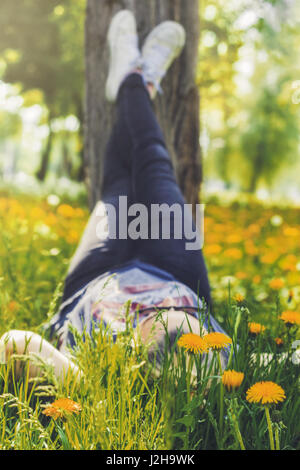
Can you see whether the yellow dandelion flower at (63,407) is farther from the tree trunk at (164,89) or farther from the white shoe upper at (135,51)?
the tree trunk at (164,89)

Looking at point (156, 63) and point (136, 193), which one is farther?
point (156, 63)

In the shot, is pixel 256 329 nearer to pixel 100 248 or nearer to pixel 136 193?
pixel 100 248

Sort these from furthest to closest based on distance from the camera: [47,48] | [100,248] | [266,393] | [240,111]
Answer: [240,111]
[47,48]
[100,248]
[266,393]

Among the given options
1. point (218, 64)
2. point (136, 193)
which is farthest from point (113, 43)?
point (218, 64)

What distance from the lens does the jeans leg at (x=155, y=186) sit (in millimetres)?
1988

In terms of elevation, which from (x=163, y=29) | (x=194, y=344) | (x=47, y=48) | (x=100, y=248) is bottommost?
(x=194, y=344)

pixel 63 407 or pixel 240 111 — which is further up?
pixel 240 111

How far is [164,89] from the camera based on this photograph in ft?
10.3

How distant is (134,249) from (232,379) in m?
1.22

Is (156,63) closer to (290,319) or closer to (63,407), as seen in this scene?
(290,319)

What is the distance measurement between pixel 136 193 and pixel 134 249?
0.30 metres

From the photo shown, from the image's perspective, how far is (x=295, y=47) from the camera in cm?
971

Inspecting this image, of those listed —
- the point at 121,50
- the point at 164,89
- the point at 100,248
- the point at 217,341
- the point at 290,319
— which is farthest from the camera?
the point at 164,89
